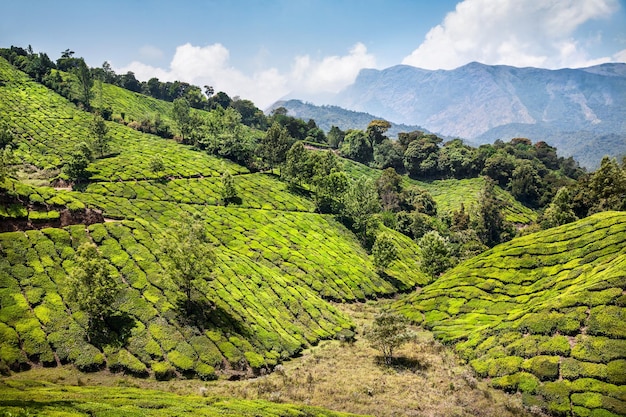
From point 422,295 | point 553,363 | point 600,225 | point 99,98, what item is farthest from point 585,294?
point 99,98

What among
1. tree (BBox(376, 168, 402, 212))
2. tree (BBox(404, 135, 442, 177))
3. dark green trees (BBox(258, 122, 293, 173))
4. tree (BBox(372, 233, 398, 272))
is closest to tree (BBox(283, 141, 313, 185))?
dark green trees (BBox(258, 122, 293, 173))

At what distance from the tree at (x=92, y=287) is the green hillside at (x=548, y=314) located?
44700mm

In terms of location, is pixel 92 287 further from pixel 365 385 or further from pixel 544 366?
pixel 544 366

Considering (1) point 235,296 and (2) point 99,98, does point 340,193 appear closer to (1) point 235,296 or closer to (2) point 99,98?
(1) point 235,296

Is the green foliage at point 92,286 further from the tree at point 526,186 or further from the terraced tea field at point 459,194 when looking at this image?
the tree at point 526,186

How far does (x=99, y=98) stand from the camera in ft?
523

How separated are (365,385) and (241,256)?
1521 inches

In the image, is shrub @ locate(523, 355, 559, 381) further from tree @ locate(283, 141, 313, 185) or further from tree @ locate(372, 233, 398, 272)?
tree @ locate(283, 141, 313, 185)

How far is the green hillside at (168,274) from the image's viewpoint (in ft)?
124

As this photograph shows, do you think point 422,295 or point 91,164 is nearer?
point 422,295

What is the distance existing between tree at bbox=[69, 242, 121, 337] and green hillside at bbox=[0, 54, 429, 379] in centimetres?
155

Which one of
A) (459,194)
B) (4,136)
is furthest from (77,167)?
(459,194)

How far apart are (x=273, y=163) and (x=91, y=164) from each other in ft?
191

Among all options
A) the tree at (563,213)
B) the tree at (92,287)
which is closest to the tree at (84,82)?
the tree at (92,287)
